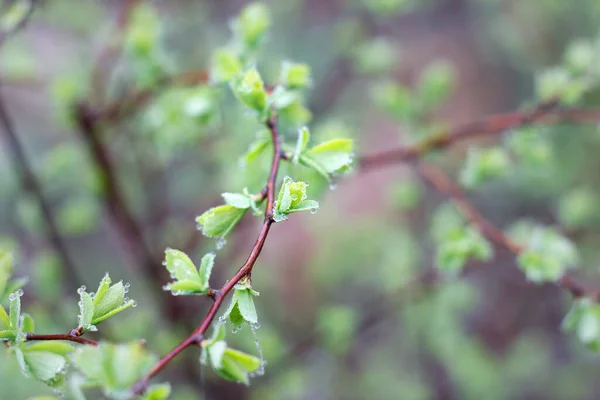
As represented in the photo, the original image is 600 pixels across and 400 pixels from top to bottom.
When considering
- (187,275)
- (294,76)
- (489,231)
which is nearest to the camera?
(187,275)

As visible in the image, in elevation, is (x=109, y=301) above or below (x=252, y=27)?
below

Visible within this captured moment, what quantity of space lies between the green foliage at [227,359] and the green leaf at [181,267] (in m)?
0.06

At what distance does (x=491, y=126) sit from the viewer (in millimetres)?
1038

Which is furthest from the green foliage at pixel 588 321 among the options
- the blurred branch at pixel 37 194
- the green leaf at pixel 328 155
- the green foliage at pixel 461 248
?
the blurred branch at pixel 37 194

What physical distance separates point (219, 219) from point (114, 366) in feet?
0.66

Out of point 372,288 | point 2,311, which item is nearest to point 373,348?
point 372,288

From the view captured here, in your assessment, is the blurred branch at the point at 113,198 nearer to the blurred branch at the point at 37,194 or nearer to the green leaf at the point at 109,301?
the blurred branch at the point at 37,194

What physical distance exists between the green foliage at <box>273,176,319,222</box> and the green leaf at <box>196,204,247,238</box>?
6 centimetres

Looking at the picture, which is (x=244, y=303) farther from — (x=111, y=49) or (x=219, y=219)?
(x=111, y=49)

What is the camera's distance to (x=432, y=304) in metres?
1.62

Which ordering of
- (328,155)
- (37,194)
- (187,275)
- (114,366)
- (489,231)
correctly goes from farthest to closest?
(37,194)
(489,231)
(328,155)
(187,275)
(114,366)

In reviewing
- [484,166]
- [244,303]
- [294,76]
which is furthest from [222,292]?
[484,166]

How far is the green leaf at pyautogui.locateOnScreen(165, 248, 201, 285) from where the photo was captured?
56cm

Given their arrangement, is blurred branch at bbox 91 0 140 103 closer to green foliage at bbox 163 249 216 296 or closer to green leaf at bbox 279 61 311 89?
green leaf at bbox 279 61 311 89
